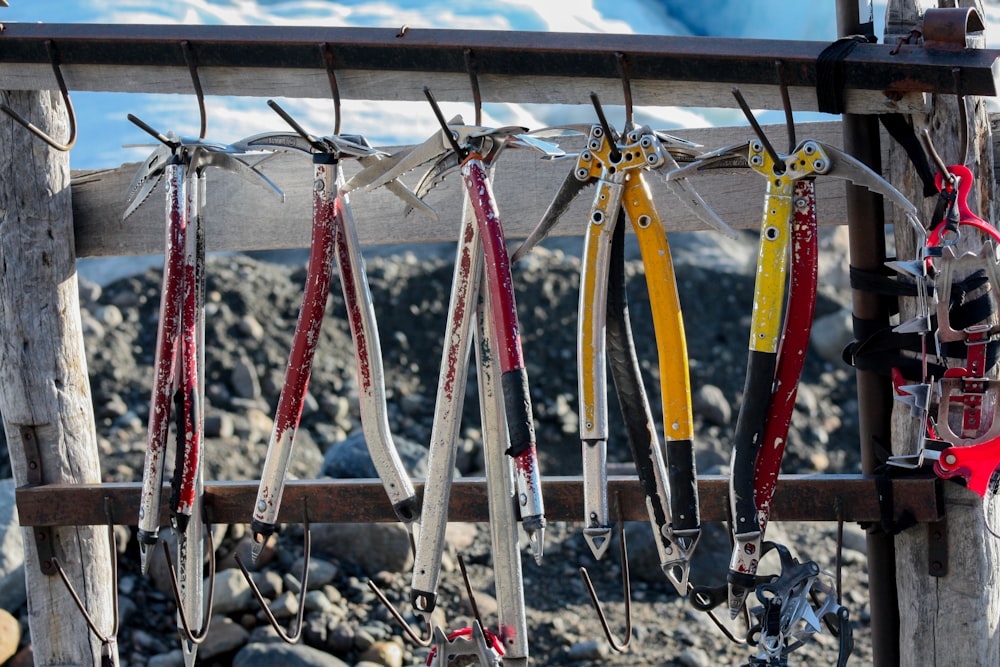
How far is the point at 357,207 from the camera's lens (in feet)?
7.38

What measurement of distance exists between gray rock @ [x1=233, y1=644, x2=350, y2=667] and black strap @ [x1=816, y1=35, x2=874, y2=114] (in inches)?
88.7

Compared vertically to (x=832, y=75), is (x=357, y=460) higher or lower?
lower

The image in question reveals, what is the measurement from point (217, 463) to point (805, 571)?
3.25 metres

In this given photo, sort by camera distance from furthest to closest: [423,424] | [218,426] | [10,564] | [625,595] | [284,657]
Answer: [423,424] < [218,426] < [10,564] < [284,657] < [625,595]

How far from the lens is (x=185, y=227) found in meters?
1.84

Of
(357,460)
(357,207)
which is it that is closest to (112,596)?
(357,207)

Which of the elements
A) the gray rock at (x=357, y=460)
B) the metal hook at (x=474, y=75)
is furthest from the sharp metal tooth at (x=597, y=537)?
the gray rock at (x=357, y=460)

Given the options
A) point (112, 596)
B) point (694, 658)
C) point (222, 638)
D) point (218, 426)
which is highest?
point (218, 426)

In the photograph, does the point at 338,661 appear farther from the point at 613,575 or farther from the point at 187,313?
the point at 187,313

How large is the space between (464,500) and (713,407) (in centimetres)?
338

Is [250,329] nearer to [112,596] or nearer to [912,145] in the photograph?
[112,596]

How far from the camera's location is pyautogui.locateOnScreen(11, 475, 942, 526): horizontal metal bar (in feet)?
6.08

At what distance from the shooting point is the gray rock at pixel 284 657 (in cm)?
319

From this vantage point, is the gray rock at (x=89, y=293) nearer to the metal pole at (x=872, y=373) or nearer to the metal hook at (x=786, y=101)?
the metal pole at (x=872, y=373)
